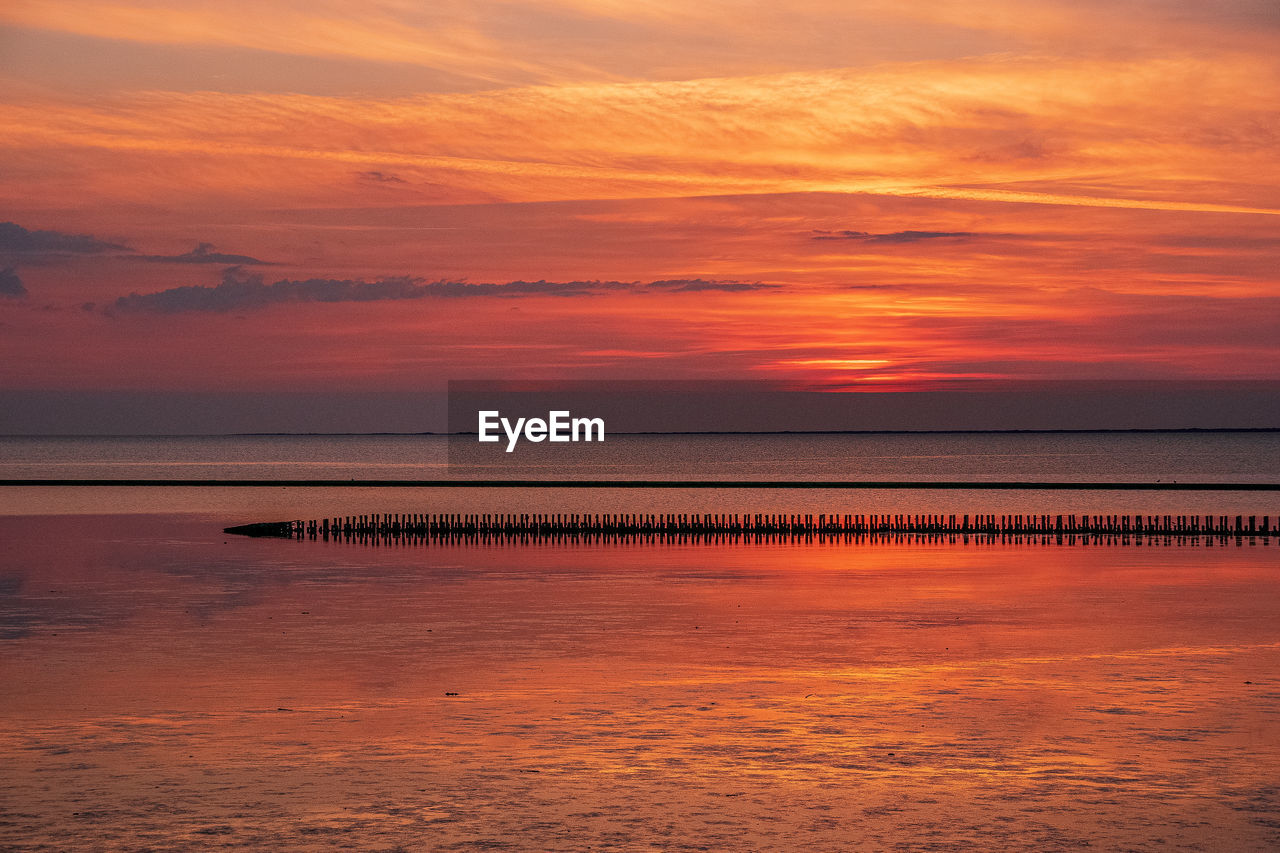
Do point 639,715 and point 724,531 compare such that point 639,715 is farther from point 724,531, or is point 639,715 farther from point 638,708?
point 724,531

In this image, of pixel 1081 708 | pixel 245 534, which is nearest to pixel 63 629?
pixel 1081 708

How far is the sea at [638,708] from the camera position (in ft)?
58.2

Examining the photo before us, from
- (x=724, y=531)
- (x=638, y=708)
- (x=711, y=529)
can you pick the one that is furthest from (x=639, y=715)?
(x=711, y=529)

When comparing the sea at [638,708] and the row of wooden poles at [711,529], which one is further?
the row of wooden poles at [711,529]

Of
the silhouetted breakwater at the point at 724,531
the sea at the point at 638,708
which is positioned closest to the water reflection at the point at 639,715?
the sea at the point at 638,708

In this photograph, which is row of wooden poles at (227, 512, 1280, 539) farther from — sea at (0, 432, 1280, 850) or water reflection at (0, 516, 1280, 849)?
water reflection at (0, 516, 1280, 849)

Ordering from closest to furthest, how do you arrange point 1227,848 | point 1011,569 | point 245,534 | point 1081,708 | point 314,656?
point 1227,848
point 1081,708
point 314,656
point 1011,569
point 245,534

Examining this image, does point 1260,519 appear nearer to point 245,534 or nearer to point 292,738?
point 245,534

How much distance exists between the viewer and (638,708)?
1006 inches

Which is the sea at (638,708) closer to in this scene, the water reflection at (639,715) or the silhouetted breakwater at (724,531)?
the water reflection at (639,715)

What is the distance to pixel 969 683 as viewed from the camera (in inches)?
1117

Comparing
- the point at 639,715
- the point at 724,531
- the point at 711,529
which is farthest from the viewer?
the point at 711,529

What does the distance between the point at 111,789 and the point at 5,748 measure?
376cm

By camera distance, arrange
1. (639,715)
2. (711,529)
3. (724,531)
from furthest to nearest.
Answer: (711,529), (724,531), (639,715)
